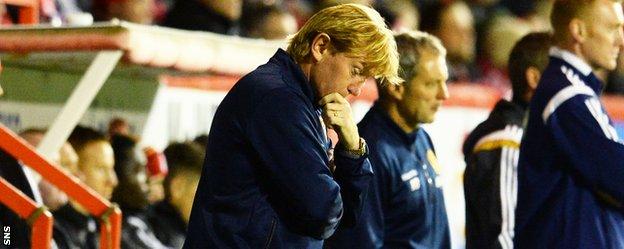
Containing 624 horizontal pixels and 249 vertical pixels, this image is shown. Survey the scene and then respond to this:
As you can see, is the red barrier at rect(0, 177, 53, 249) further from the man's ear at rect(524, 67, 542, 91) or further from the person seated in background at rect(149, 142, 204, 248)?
the man's ear at rect(524, 67, 542, 91)

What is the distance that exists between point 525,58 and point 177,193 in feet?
6.40

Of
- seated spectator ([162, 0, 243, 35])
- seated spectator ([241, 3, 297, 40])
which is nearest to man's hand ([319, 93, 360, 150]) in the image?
seated spectator ([162, 0, 243, 35])

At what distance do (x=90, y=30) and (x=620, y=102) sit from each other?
6495 millimetres

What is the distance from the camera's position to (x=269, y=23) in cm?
904

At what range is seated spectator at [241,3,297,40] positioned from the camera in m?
9.00

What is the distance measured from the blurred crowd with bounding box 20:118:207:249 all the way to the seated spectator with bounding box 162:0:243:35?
1456 millimetres

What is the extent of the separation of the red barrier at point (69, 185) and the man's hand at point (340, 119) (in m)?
1.54

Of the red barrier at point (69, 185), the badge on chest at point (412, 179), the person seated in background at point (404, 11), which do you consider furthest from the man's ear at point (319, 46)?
the person seated in background at point (404, 11)

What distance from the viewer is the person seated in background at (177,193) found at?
6.92m

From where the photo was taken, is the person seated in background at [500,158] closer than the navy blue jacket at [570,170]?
No

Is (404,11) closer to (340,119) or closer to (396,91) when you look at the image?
(396,91)

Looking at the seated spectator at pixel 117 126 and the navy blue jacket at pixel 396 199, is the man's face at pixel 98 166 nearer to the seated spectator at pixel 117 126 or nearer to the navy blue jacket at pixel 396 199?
the seated spectator at pixel 117 126

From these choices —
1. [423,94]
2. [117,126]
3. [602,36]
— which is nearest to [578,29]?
[602,36]

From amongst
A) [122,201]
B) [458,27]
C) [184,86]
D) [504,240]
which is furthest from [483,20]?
[504,240]
